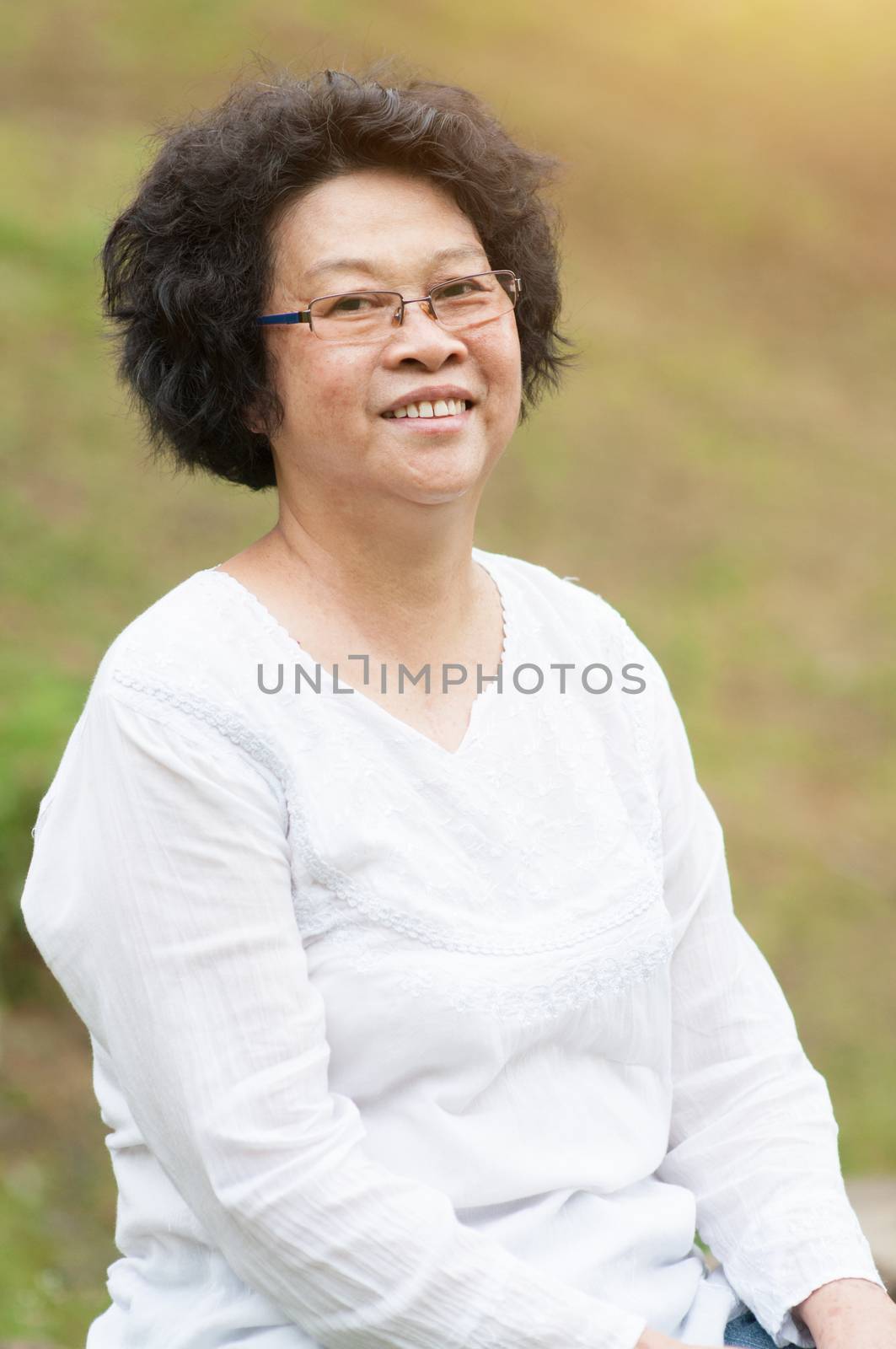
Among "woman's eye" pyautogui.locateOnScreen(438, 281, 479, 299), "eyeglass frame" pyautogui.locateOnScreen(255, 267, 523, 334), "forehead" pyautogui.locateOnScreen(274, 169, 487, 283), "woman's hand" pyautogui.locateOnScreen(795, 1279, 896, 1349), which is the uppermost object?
"forehead" pyautogui.locateOnScreen(274, 169, 487, 283)

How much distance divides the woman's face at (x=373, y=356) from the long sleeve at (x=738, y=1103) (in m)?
0.43

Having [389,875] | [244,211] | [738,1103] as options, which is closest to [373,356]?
[244,211]

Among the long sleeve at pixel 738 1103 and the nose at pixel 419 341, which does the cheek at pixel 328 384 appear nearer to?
the nose at pixel 419 341

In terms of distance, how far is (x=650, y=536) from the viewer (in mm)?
6359

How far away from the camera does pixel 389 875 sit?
154 cm

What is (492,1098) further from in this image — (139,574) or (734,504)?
(734,504)

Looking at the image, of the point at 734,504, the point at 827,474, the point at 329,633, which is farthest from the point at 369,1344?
the point at 827,474

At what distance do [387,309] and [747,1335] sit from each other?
3.97 ft

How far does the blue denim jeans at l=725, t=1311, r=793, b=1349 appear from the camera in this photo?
1.67 metres

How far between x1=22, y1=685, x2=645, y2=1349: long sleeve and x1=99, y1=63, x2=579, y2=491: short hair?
1.53 ft

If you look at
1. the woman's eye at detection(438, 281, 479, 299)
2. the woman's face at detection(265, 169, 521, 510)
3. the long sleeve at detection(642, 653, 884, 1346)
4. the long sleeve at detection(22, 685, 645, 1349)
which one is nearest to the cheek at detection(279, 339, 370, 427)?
the woman's face at detection(265, 169, 521, 510)

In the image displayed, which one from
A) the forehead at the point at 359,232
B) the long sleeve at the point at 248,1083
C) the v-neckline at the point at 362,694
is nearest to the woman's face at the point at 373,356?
the forehead at the point at 359,232

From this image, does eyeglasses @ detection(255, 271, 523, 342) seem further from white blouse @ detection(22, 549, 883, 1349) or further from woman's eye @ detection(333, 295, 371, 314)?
white blouse @ detection(22, 549, 883, 1349)

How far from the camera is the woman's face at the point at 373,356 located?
1.62m
